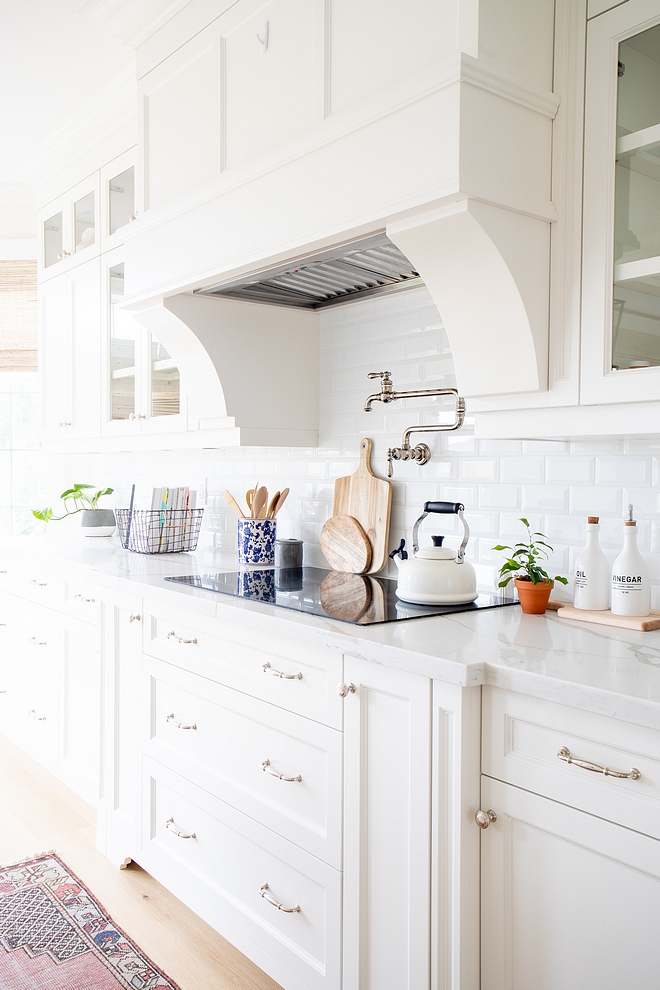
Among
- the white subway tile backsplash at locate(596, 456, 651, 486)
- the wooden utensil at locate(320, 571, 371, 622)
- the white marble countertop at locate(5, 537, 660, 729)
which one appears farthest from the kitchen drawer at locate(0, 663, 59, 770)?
the white subway tile backsplash at locate(596, 456, 651, 486)

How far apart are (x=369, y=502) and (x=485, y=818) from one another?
1206mm

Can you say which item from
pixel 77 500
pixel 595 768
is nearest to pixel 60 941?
pixel 595 768

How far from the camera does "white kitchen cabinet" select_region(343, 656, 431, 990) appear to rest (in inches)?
55.8

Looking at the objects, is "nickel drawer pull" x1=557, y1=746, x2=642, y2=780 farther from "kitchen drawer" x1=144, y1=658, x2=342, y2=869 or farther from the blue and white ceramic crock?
the blue and white ceramic crock

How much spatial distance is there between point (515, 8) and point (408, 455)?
110 centimetres

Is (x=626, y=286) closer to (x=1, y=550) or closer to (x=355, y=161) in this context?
(x=355, y=161)

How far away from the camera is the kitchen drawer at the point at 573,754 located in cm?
114

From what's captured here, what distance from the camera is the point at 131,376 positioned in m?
3.14

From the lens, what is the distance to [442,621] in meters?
1.69

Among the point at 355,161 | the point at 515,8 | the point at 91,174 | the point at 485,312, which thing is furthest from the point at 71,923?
the point at 91,174

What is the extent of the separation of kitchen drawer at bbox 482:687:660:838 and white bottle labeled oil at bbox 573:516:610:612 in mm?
473

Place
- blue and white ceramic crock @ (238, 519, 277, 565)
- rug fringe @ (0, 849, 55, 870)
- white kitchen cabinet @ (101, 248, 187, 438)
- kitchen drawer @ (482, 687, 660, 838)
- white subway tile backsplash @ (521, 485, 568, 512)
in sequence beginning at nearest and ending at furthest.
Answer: kitchen drawer @ (482, 687, 660, 838) < white subway tile backsplash @ (521, 485, 568, 512) < rug fringe @ (0, 849, 55, 870) < blue and white ceramic crock @ (238, 519, 277, 565) < white kitchen cabinet @ (101, 248, 187, 438)

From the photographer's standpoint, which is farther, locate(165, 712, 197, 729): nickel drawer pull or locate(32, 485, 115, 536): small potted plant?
locate(32, 485, 115, 536): small potted plant

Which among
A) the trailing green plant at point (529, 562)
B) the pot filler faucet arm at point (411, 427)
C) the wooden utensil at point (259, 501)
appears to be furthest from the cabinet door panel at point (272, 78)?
the trailing green plant at point (529, 562)
